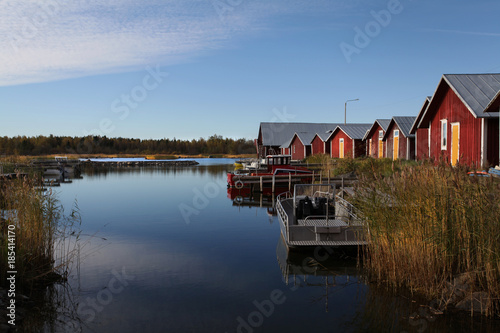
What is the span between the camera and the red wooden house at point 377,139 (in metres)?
34.0

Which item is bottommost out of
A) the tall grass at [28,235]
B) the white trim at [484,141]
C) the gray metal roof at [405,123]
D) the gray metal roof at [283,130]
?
the tall grass at [28,235]

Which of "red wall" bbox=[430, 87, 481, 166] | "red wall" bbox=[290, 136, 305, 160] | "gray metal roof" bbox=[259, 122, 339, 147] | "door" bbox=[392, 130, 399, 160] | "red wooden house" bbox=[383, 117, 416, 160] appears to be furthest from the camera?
"gray metal roof" bbox=[259, 122, 339, 147]

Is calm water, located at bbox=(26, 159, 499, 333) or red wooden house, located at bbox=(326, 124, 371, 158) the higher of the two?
red wooden house, located at bbox=(326, 124, 371, 158)

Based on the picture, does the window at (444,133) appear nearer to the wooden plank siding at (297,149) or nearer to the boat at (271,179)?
the boat at (271,179)

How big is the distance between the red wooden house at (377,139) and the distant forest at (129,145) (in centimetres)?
8505

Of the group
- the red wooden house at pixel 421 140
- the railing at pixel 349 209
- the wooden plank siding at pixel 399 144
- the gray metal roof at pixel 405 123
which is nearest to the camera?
the railing at pixel 349 209

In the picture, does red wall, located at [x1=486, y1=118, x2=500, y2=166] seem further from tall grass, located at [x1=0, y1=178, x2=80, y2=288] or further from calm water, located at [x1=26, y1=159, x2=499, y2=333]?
tall grass, located at [x1=0, y1=178, x2=80, y2=288]

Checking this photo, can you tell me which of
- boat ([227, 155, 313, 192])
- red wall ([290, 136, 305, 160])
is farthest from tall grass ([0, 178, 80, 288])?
red wall ([290, 136, 305, 160])

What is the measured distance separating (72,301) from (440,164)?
7.56 meters

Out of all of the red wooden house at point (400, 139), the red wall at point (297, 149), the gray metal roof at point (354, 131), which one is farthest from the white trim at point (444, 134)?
the red wall at point (297, 149)

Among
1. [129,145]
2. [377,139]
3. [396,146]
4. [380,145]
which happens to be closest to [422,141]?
[396,146]

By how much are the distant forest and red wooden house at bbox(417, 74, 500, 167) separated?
330 feet

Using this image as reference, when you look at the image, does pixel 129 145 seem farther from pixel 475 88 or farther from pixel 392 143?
pixel 475 88

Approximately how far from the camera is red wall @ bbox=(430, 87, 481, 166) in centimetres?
1839
